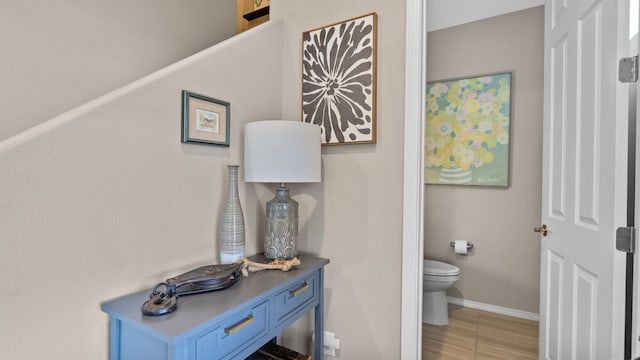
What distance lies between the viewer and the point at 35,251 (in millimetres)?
887

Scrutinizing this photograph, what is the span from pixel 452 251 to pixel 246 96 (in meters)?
2.32

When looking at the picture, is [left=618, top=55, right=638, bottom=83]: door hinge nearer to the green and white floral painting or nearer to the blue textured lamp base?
the blue textured lamp base

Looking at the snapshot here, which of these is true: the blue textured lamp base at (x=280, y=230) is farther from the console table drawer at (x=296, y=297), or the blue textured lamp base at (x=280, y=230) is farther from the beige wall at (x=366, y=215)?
the beige wall at (x=366, y=215)

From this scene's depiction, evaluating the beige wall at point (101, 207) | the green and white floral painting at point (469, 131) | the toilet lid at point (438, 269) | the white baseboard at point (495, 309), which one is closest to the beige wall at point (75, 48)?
the beige wall at point (101, 207)

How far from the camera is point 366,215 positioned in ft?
5.34

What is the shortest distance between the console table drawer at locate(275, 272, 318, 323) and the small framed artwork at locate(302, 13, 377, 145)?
77 centimetres

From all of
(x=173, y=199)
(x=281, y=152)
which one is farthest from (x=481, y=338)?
(x=173, y=199)

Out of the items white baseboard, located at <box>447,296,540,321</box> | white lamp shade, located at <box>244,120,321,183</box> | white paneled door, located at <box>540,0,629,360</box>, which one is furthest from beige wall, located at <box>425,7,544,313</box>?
white lamp shade, located at <box>244,120,321,183</box>

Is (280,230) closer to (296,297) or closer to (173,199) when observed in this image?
(296,297)

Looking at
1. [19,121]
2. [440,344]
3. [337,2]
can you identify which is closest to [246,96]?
[337,2]

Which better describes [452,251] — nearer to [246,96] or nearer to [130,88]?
[246,96]

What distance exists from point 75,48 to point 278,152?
3.93 ft

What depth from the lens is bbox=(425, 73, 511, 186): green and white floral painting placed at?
2576 millimetres

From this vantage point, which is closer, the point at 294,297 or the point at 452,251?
the point at 294,297
